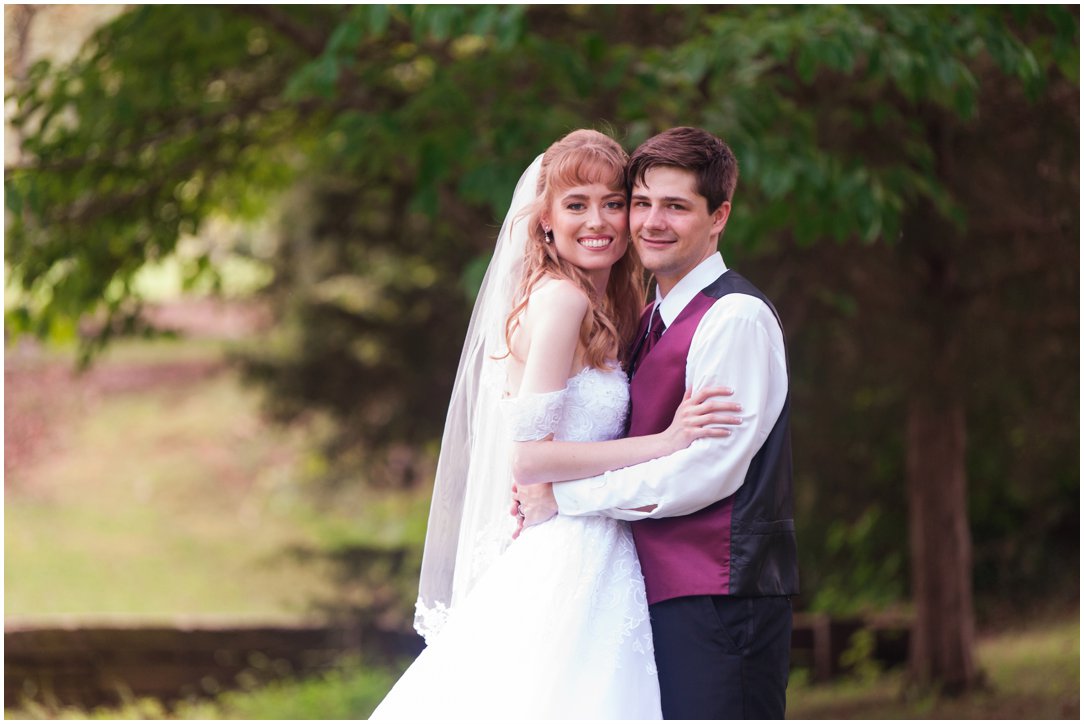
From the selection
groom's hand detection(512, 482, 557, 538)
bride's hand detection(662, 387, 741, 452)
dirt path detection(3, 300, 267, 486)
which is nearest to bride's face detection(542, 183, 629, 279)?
bride's hand detection(662, 387, 741, 452)

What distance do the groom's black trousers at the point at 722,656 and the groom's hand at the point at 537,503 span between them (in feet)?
1.24

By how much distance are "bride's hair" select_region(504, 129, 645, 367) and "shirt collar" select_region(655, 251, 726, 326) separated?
0.55 feet

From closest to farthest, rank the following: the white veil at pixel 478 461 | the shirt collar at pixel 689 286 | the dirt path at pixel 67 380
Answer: the shirt collar at pixel 689 286
the white veil at pixel 478 461
the dirt path at pixel 67 380

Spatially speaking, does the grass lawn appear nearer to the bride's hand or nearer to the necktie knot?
the necktie knot

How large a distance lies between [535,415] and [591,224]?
549 mm

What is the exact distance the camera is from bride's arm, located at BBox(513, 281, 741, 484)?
288cm

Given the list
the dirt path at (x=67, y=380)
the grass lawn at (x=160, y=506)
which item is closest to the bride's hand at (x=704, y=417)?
the dirt path at (x=67, y=380)

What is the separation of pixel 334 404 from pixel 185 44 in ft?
16.6

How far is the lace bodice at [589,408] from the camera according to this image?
3012mm

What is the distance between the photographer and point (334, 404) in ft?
36.5

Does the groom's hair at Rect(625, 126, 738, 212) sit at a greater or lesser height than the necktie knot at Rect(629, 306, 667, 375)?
greater

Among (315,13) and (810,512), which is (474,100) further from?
(810,512)

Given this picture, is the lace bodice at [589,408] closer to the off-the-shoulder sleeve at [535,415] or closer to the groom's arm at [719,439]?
the off-the-shoulder sleeve at [535,415]

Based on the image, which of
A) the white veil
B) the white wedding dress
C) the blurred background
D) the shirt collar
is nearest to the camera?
the white wedding dress
